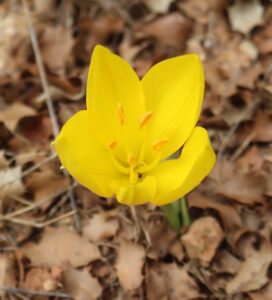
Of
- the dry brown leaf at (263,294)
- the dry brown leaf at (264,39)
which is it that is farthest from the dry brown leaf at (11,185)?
the dry brown leaf at (264,39)

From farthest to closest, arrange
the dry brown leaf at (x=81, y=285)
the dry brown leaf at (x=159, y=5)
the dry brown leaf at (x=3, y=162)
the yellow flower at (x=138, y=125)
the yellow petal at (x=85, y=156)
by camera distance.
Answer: the dry brown leaf at (x=159, y=5)
the dry brown leaf at (x=3, y=162)
the dry brown leaf at (x=81, y=285)
the yellow flower at (x=138, y=125)
the yellow petal at (x=85, y=156)

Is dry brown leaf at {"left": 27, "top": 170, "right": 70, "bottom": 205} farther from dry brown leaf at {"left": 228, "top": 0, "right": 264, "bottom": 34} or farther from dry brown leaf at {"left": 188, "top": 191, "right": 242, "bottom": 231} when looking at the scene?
dry brown leaf at {"left": 228, "top": 0, "right": 264, "bottom": 34}

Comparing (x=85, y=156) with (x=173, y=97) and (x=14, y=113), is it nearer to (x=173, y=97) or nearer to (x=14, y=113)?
(x=173, y=97)

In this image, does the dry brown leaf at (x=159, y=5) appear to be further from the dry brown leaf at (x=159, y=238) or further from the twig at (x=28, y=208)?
the dry brown leaf at (x=159, y=238)

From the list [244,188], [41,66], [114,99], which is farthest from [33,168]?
[244,188]

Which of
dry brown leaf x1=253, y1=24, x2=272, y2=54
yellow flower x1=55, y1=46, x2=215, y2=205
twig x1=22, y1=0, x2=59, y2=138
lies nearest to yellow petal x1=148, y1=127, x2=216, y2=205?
yellow flower x1=55, y1=46, x2=215, y2=205

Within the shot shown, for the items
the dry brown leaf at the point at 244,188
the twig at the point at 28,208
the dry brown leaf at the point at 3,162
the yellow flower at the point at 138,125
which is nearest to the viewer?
the yellow flower at the point at 138,125
